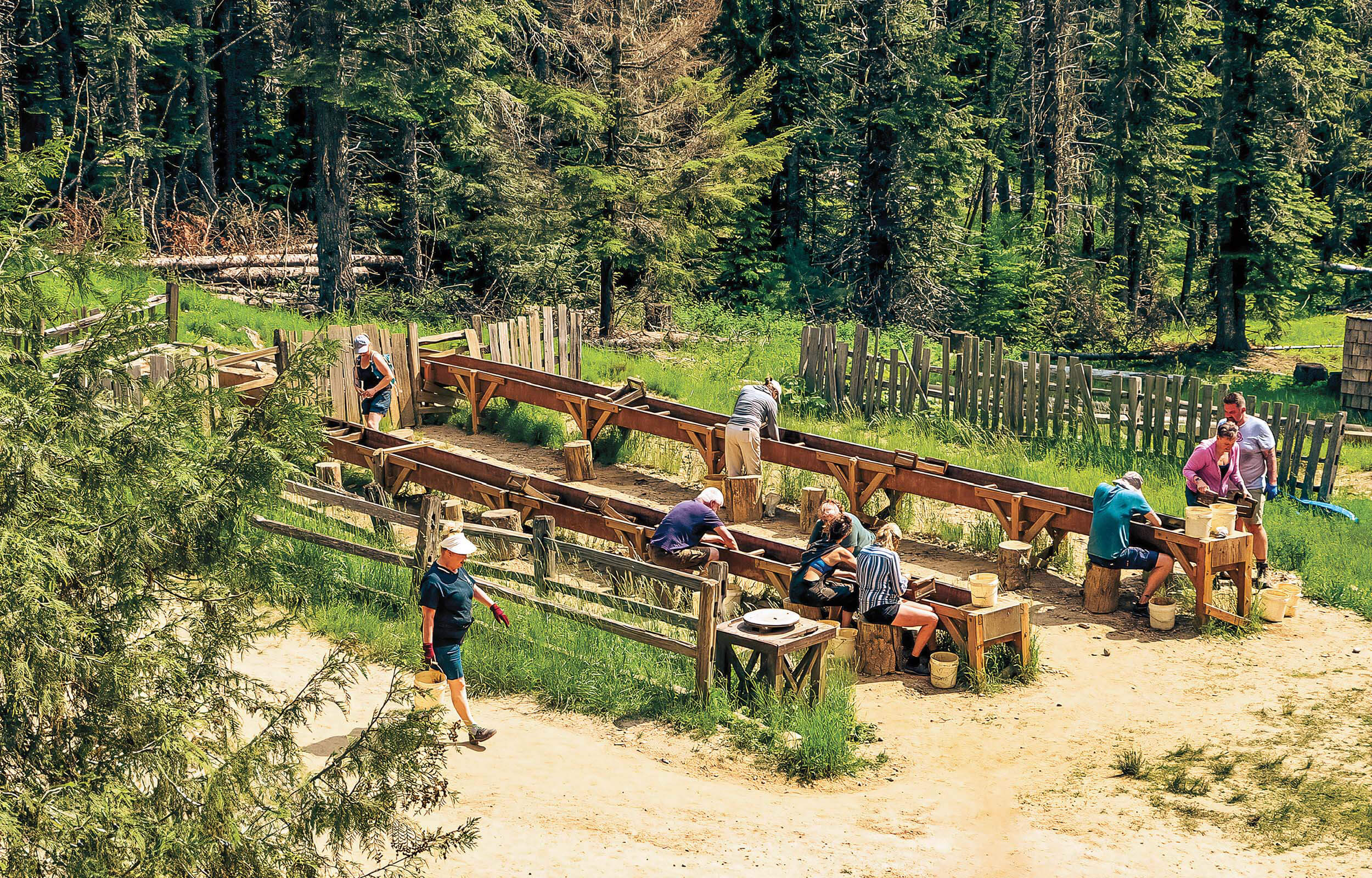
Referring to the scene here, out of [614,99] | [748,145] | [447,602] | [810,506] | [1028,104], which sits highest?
[1028,104]

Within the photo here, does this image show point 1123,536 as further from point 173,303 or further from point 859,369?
point 173,303

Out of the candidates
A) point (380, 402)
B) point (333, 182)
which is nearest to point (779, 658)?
point (380, 402)

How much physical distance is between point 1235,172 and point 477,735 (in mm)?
22848

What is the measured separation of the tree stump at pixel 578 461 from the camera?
14758 mm

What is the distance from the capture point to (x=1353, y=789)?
786cm

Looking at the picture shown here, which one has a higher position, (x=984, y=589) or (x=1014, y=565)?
(x=984, y=589)

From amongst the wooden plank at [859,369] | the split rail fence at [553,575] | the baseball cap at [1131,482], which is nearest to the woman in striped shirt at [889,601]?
the split rail fence at [553,575]

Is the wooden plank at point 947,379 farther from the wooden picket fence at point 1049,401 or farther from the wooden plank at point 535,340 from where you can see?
the wooden plank at point 535,340

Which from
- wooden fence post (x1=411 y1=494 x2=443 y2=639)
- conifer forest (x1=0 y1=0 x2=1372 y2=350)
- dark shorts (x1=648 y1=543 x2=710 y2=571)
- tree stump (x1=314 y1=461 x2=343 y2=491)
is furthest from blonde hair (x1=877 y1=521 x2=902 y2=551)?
conifer forest (x1=0 y1=0 x2=1372 y2=350)

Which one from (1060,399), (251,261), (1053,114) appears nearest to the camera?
(1060,399)

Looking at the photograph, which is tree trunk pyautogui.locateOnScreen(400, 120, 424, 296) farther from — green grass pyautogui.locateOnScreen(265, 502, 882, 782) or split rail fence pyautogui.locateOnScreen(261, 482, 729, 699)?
green grass pyautogui.locateOnScreen(265, 502, 882, 782)

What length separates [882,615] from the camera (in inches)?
386

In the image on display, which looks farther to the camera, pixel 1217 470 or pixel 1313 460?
pixel 1313 460

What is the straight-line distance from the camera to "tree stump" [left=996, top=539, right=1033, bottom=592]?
38.6 feet
